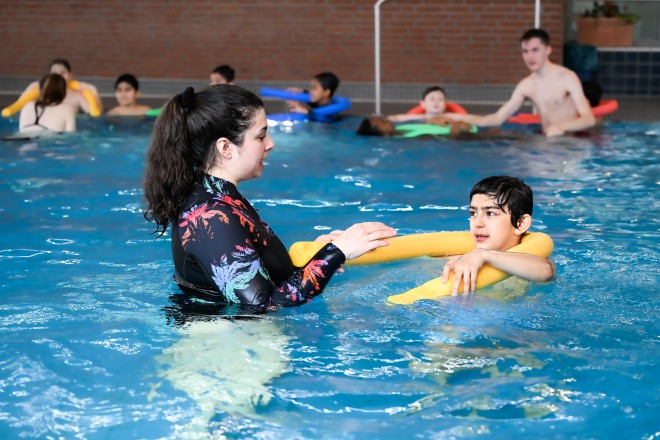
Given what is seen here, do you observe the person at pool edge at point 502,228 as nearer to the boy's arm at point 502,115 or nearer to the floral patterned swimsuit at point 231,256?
the floral patterned swimsuit at point 231,256

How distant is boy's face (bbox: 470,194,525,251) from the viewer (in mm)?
4086

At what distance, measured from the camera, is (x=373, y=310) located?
161 inches

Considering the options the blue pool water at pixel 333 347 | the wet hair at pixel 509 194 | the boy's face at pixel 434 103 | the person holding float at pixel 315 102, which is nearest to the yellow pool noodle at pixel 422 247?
the blue pool water at pixel 333 347

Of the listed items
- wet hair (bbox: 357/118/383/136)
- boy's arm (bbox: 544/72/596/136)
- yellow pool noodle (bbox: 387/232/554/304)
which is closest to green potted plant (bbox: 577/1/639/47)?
boy's arm (bbox: 544/72/596/136)

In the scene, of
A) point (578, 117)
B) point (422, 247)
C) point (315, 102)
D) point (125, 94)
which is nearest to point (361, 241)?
point (422, 247)

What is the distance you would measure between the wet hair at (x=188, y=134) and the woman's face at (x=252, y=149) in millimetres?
18

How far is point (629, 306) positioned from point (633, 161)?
4483 mm

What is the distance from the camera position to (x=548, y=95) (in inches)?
382

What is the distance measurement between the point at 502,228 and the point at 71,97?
804cm

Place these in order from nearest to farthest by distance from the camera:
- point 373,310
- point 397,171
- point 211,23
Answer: point 373,310, point 397,171, point 211,23

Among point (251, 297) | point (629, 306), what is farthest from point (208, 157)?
point (629, 306)

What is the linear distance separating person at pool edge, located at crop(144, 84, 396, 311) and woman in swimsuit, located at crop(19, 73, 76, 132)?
6.68 m

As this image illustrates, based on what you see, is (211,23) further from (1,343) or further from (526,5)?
(1,343)

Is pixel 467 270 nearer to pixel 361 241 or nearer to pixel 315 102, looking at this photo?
pixel 361 241
